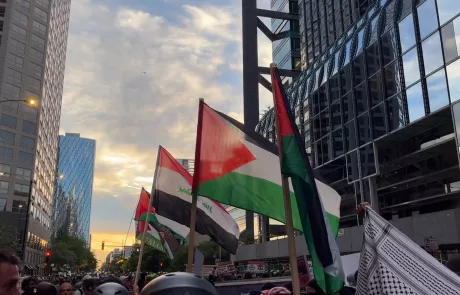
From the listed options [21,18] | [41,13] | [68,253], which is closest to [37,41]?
[21,18]

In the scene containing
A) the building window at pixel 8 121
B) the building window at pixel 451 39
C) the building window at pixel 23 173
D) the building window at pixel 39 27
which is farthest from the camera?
the building window at pixel 39 27

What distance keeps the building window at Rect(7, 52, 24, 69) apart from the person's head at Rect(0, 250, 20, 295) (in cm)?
8468

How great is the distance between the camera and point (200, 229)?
9.71 meters

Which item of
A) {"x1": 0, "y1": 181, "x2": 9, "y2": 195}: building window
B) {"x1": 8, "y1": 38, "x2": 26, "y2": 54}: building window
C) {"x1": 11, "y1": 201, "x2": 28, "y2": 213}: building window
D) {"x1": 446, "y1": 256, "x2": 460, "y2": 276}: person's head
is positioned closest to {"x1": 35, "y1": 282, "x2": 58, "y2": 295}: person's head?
{"x1": 446, "y1": 256, "x2": 460, "y2": 276}: person's head

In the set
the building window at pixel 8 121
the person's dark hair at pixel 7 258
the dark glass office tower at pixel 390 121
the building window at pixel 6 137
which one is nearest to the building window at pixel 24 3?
the building window at pixel 8 121

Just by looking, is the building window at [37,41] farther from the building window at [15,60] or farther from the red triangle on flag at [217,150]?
the red triangle on flag at [217,150]

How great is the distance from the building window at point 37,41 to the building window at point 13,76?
7.39 metres

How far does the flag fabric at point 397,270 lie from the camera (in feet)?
9.64

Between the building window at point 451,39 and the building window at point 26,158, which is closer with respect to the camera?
the building window at point 451,39

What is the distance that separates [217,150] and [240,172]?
1.96ft

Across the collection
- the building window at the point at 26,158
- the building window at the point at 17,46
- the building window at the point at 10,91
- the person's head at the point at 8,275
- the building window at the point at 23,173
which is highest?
the building window at the point at 17,46

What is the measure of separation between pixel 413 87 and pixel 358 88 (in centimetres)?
761

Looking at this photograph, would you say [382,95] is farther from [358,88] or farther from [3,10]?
[3,10]

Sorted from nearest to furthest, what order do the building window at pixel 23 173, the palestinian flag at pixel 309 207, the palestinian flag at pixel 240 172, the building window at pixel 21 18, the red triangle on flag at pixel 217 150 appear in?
the palestinian flag at pixel 309 207
the palestinian flag at pixel 240 172
the red triangle on flag at pixel 217 150
the building window at pixel 23 173
the building window at pixel 21 18
